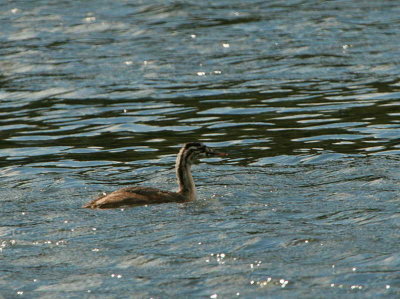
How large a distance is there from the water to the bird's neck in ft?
0.67

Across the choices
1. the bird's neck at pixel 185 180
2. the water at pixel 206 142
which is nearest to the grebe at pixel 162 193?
the bird's neck at pixel 185 180

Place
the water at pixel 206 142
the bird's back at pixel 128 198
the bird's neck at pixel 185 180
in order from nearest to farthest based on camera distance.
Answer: the water at pixel 206 142 → the bird's back at pixel 128 198 → the bird's neck at pixel 185 180

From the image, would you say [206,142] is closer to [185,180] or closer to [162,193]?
[185,180]

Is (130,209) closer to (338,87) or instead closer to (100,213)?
(100,213)

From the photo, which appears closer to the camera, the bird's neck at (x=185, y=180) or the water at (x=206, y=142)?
the water at (x=206, y=142)

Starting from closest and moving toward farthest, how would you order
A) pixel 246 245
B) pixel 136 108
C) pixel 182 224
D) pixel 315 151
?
pixel 246 245 < pixel 182 224 < pixel 315 151 < pixel 136 108

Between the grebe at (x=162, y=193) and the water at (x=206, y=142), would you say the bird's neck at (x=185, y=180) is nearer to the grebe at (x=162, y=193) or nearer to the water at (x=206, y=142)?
the grebe at (x=162, y=193)

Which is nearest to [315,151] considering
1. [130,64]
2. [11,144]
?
[11,144]

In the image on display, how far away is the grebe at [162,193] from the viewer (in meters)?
15.4

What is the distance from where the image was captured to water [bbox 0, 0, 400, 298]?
12.7 metres

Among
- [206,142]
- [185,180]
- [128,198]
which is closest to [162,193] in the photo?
[185,180]

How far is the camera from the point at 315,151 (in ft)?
63.1

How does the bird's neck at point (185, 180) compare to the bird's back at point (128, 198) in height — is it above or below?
below

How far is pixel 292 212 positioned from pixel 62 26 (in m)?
20.1
